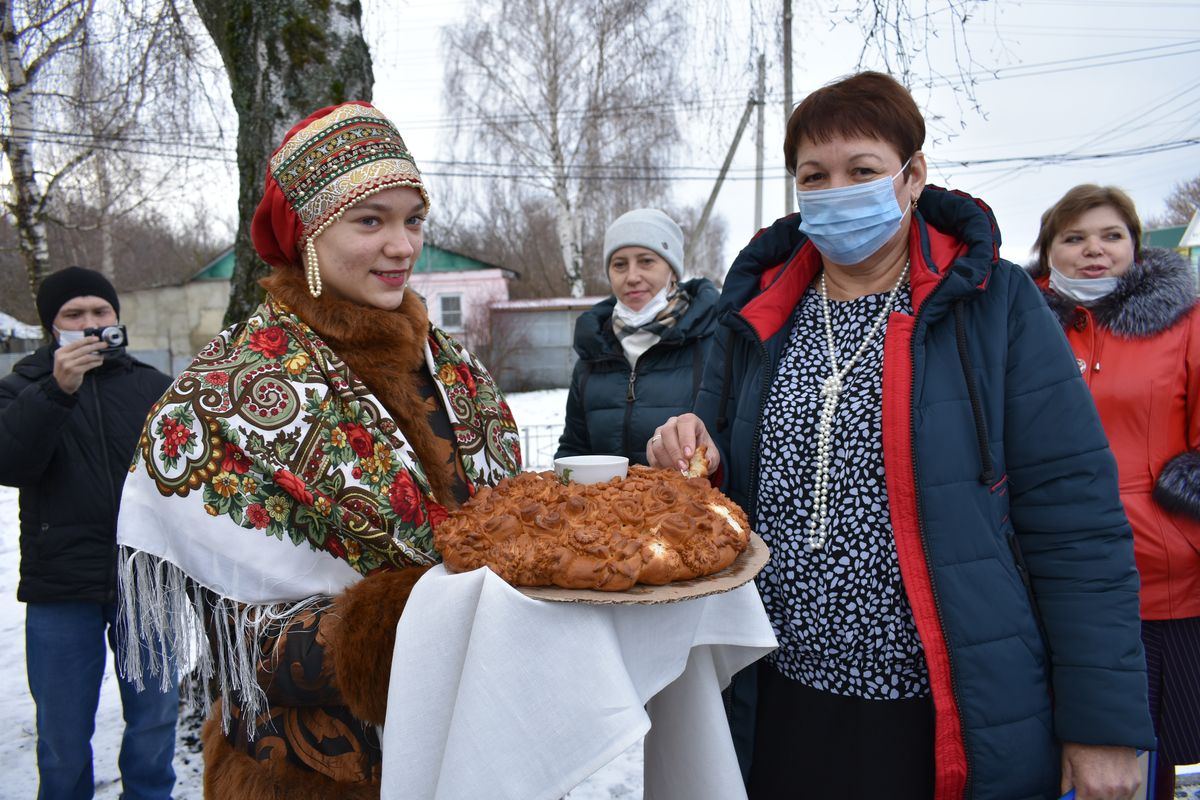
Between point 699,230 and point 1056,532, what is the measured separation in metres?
17.1

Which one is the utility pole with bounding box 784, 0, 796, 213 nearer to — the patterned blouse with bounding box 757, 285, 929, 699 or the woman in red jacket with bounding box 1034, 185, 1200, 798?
the woman in red jacket with bounding box 1034, 185, 1200, 798

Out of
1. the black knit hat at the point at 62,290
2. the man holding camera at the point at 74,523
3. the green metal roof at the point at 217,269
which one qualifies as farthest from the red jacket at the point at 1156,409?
the green metal roof at the point at 217,269

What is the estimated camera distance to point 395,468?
175 centimetres

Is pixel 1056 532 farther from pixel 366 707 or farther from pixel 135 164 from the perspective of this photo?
pixel 135 164

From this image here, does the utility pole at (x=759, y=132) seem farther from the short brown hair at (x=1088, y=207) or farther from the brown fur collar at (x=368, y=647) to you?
the brown fur collar at (x=368, y=647)

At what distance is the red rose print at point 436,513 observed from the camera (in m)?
1.77

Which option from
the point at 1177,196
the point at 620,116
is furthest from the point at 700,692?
the point at 1177,196

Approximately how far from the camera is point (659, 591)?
1316mm

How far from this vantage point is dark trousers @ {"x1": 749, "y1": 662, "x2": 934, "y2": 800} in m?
1.72

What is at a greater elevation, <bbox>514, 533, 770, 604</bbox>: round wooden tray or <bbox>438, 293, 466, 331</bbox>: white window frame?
<bbox>438, 293, 466, 331</bbox>: white window frame

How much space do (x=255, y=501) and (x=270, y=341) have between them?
1.26 ft

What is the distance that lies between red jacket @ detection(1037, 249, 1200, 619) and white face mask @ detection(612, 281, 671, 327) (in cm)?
172

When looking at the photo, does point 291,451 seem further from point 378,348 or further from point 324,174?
point 324,174

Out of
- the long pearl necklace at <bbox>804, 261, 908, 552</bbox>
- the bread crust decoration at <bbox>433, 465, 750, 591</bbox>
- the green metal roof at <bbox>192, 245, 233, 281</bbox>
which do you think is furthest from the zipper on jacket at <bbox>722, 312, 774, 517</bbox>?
the green metal roof at <bbox>192, 245, 233, 281</bbox>
